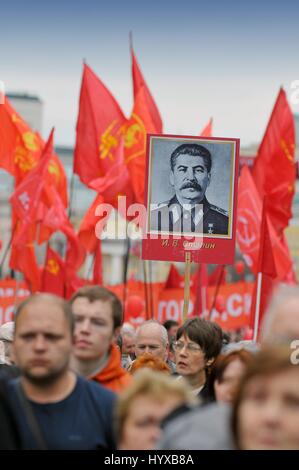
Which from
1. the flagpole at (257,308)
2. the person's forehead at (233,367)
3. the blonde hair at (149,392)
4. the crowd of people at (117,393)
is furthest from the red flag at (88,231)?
the blonde hair at (149,392)

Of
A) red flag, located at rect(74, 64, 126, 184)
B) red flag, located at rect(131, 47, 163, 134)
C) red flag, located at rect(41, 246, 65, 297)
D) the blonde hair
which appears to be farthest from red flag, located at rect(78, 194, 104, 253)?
the blonde hair

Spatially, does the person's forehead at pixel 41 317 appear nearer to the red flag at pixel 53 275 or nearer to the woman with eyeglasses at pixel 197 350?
the woman with eyeglasses at pixel 197 350

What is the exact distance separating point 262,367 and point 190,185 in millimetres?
5476

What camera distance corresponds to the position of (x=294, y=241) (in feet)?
334

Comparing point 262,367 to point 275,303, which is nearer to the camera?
point 262,367

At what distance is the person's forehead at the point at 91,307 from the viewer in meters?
5.88

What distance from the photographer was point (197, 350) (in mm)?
8062

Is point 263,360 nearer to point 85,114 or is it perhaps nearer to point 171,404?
point 171,404

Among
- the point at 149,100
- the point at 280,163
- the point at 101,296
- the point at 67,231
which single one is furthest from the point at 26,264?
the point at 101,296

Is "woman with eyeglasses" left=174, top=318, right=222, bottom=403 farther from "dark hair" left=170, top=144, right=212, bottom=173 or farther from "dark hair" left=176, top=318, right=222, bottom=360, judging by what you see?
"dark hair" left=170, top=144, right=212, bottom=173

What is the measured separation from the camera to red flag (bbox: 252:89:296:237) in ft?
64.9

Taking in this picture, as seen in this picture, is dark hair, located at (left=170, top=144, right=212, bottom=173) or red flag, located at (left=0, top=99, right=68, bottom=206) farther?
red flag, located at (left=0, top=99, right=68, bottom=206)

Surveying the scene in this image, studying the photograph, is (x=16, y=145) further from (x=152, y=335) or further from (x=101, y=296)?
(x=101, y=296)
